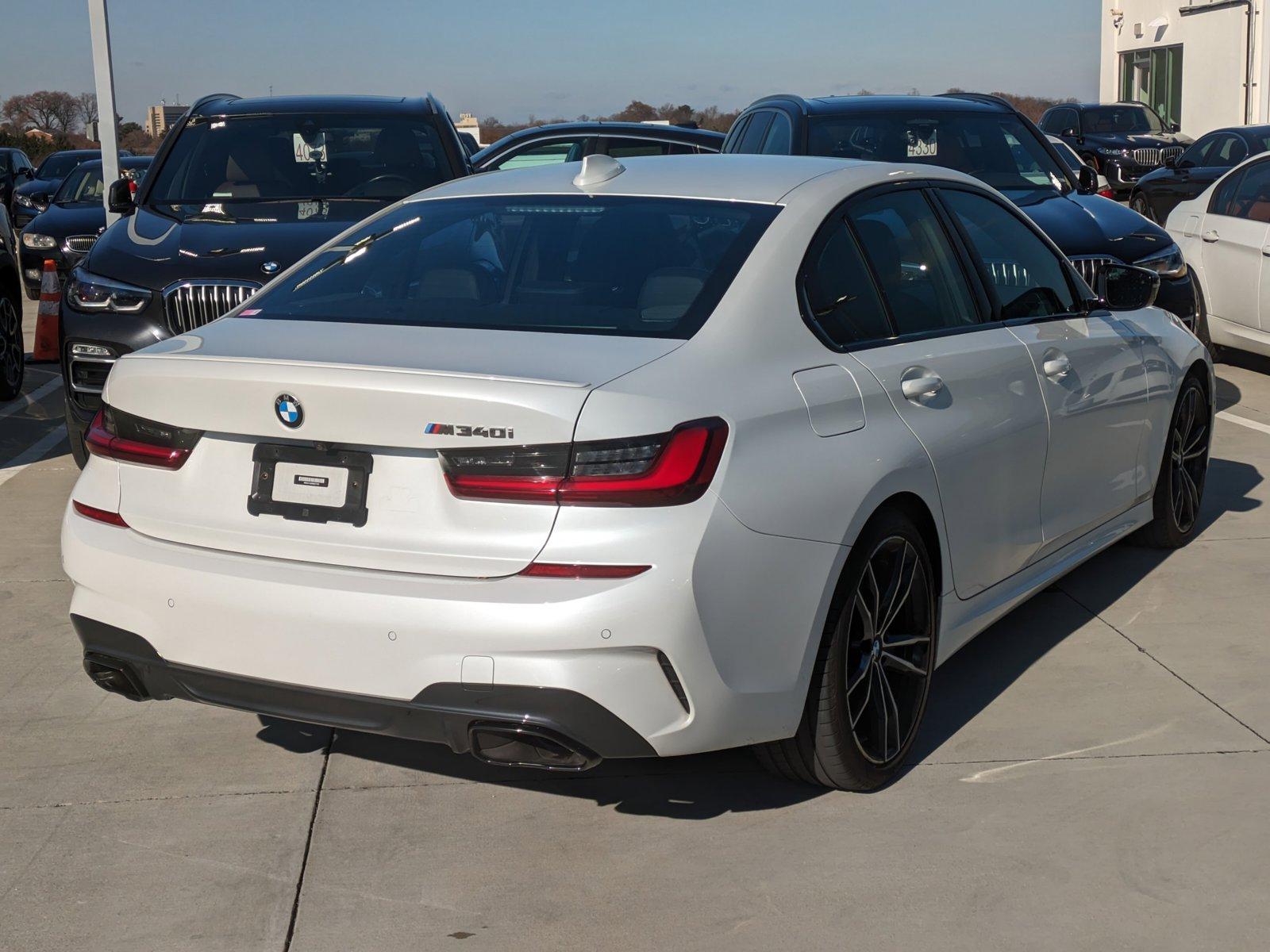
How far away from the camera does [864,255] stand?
4.25 meters

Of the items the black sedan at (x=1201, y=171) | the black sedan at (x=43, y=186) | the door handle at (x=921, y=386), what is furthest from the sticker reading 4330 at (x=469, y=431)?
the black sedan at (x=43, y=186)

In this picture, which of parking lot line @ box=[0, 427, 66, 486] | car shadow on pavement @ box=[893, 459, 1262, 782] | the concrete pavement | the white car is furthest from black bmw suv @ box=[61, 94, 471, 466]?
the white car

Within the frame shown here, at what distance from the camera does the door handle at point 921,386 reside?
4047 millimetres

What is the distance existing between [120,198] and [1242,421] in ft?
21.3

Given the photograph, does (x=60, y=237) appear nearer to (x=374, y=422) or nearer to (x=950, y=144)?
(x=950, y=144)

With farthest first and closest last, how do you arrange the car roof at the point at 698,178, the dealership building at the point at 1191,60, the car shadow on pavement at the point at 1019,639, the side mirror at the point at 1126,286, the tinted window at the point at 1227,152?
the dealership building at the point at 1191,60 → the tinted window at the point at 1227,152 → the side mirror at the point at 1126,286 → the car shadow on pavement at the point at 1019,639 → the car roof at the point at 698,178

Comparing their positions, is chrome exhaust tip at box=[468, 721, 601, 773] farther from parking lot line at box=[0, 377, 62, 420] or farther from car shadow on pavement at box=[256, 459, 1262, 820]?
parking lot line at box=[0, 377, 62, 420]

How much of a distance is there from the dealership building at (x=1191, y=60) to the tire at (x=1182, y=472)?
29.7m

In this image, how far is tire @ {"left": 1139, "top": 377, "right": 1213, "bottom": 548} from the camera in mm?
6109

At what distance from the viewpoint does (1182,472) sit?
6.28m

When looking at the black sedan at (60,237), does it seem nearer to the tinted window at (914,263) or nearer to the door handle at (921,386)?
the tinted window at (914,263)

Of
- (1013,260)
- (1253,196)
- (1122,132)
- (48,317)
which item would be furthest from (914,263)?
(1122,132)

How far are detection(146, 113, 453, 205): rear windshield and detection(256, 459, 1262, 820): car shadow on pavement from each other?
4.22 meters

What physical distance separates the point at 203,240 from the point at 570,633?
4.57 m
